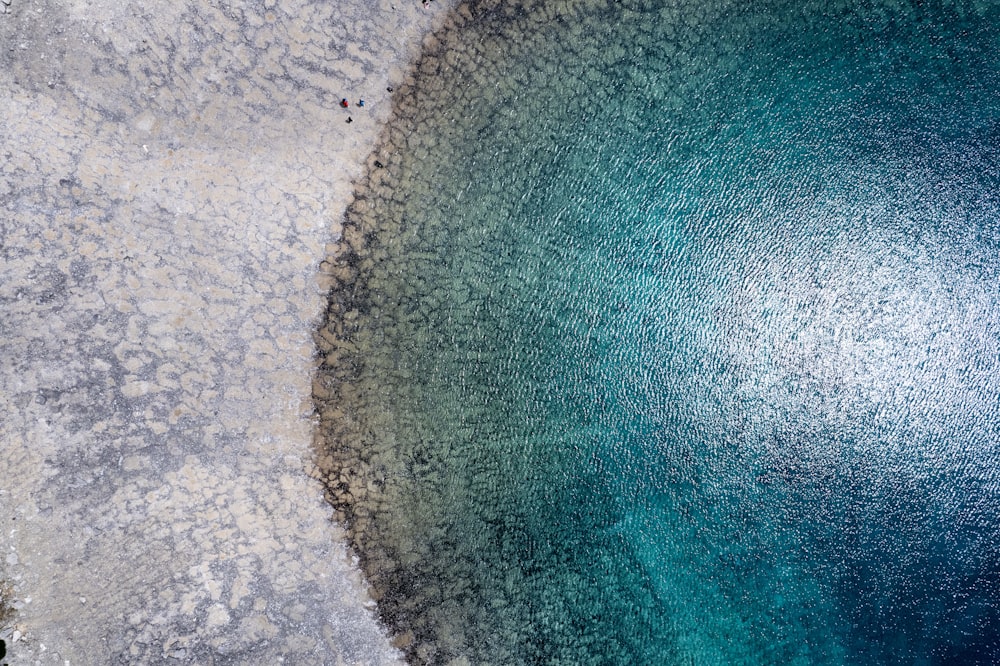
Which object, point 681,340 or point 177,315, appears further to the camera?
point 681,340

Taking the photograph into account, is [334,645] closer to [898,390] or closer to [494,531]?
[494,531]

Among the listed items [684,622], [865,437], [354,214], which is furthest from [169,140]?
[865,437]

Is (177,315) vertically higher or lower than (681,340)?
lower

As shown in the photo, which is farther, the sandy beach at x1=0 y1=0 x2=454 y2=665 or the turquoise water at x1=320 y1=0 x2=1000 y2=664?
the turquoise water at x1=320 y1=0 x2=1000 y2=664

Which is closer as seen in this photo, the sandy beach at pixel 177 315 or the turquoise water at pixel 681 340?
the sandy beach at pixel 177 315
